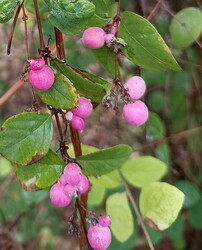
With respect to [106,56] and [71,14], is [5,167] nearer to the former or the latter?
[106,56]

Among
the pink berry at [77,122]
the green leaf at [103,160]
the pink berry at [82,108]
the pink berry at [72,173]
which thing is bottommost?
the green leaf at [103,160]

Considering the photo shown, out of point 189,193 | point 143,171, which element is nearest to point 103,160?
point 143,171

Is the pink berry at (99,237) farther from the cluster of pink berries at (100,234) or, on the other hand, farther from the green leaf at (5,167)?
the green leaf at (5,167)

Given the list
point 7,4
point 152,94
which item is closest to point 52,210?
point 152,94

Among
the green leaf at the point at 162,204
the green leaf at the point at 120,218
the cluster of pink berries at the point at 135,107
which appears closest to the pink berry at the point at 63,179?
the cluster of pink berries at the point at 135,107

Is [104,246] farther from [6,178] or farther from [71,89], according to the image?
[6,178]

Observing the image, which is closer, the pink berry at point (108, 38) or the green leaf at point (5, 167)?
the pink berry at point (108, 38)

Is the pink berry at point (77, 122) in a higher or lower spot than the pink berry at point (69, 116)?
lower

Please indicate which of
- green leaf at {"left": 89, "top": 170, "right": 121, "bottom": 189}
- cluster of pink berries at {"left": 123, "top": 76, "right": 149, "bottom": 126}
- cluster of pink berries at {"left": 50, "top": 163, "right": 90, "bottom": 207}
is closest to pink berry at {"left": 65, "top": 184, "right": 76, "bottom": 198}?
cluster of pink berries at {"left": 50, "top": 163, "right": 90, "bottom": 207}
